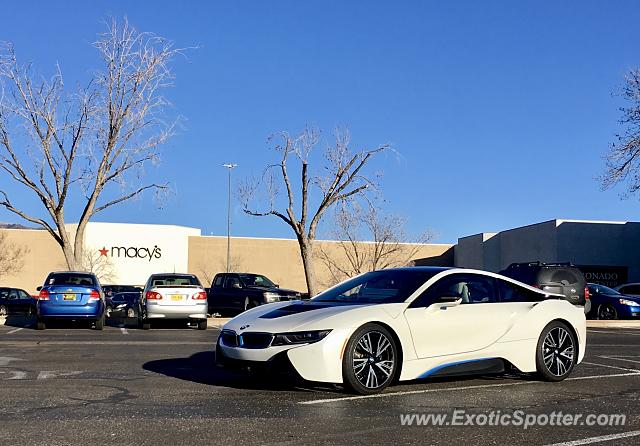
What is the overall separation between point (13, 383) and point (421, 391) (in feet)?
14.8

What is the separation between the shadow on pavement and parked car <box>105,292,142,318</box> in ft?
59.1

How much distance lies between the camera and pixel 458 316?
8.73 m

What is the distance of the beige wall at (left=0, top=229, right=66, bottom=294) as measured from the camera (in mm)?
56312

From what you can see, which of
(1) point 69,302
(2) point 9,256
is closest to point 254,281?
(1) point 69,302

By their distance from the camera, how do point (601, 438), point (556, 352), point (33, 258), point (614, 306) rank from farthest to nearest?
point (33, 258)
point (614, 306)
point (556, 352)
point (601, 438)

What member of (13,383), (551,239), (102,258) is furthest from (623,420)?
(102,258)

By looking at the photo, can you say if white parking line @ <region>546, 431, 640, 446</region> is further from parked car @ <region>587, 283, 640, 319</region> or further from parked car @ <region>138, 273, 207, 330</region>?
parked car @ <region>587, 283, 640, 319</region>

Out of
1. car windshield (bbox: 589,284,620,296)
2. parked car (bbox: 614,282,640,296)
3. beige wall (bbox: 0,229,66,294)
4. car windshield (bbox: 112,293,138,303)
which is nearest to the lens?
car windshield (bbox: 589,284,620,296)

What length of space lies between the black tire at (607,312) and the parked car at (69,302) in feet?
59.4

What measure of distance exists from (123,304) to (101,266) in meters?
26.9

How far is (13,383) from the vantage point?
876cm

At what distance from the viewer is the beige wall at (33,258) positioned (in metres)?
56.3

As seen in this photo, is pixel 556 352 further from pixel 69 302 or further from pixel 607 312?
pixel 607 312

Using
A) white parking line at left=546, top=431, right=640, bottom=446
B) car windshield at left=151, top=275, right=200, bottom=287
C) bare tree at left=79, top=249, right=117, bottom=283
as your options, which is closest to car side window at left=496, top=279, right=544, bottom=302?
white parking line at left=546, top=431, right=640, bottom=446
